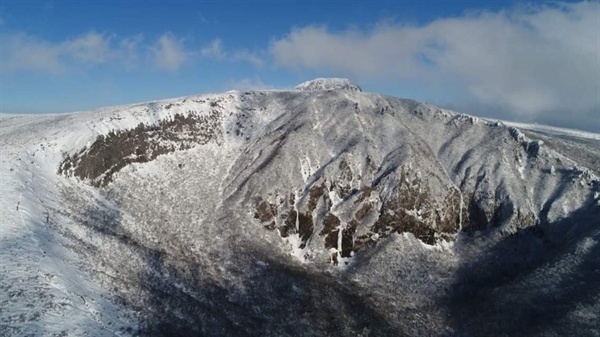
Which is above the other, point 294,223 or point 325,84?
point 325,84

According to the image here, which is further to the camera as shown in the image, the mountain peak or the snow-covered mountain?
the mountain peak

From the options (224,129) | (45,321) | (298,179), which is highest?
(224,129)

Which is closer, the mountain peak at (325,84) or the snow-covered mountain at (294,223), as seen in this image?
the snow-covered mountain at (294,223)

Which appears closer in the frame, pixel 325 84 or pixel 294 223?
pixel 294 223

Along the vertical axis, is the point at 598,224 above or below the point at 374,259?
above

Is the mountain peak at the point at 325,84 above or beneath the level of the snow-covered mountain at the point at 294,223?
above

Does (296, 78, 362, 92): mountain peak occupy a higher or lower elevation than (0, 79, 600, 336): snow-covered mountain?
higher

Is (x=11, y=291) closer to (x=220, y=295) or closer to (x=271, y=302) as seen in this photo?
(x=220, y=295)

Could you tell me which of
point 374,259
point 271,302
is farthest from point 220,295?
point 374,259
